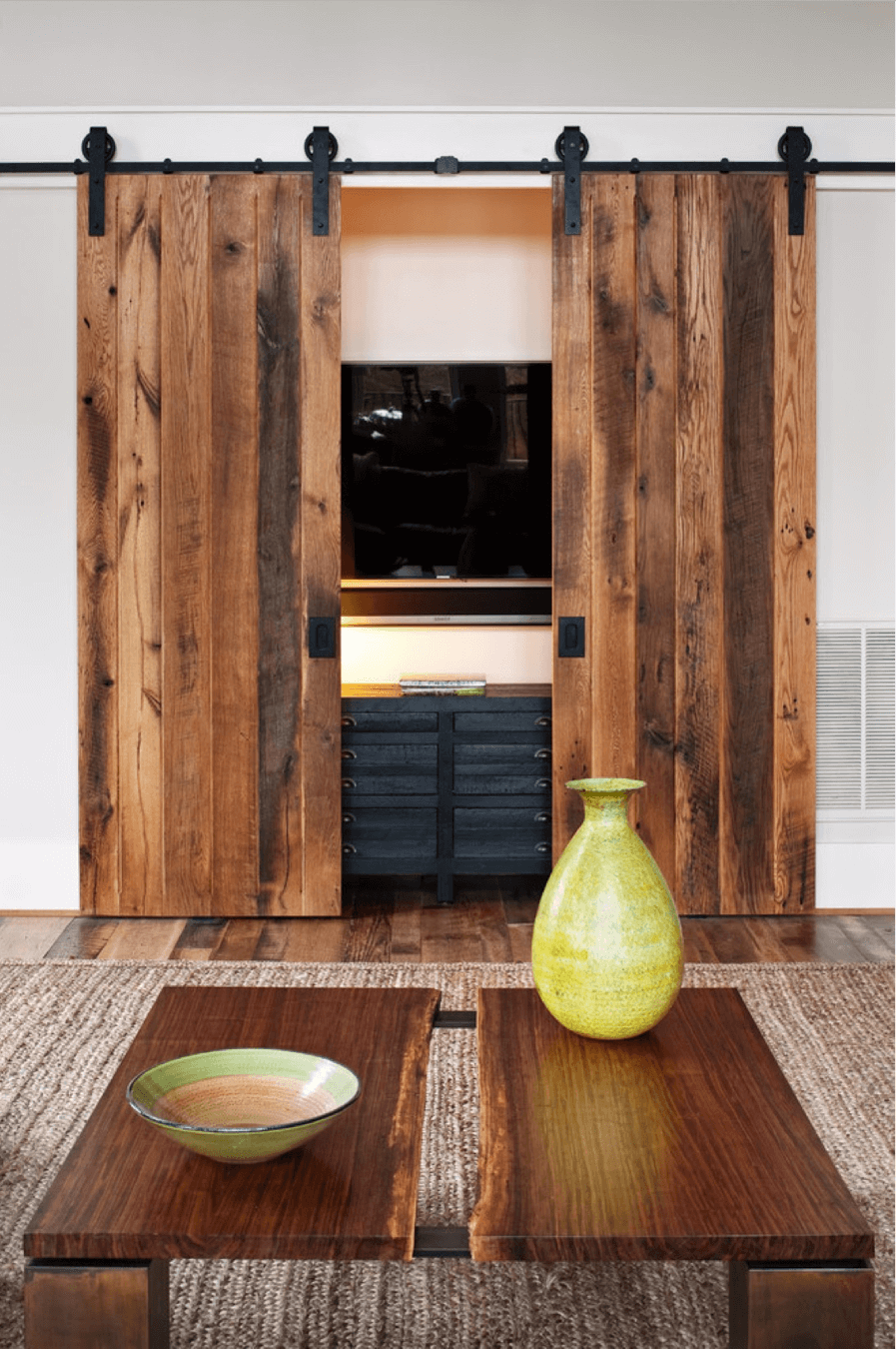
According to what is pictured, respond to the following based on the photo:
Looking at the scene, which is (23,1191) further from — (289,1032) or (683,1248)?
(683,1248)

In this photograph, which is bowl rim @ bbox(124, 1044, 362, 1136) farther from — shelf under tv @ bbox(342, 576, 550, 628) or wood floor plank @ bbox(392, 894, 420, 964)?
shelf under tv @ bbox(342, 576, 550, 628)

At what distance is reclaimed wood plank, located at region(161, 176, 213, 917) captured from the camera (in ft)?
13.1

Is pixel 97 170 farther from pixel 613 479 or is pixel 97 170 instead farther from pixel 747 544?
pixel 747 544

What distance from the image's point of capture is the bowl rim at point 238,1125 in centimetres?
140

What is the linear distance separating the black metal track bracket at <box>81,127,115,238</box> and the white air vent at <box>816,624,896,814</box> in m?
2.61

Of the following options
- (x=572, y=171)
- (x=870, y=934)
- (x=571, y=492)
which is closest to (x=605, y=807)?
(x=571, y=492)

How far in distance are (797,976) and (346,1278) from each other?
6.00 ft

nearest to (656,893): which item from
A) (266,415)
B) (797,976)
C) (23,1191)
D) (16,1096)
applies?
(23,1191)

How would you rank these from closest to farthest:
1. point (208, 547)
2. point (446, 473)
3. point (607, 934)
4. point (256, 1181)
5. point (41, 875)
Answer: point (256, 1181), point (607, 934), point (208, 547), point (41, 875), point (446, 473)

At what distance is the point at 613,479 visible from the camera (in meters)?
4.04

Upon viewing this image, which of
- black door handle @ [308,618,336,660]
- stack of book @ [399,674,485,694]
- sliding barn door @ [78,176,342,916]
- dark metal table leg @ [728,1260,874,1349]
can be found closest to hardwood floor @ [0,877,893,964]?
sliding barn door @ [78,176,342,916]

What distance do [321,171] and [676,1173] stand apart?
3.35 metres

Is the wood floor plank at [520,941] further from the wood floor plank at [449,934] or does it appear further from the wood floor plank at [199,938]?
the wood floor plank at [199,938]

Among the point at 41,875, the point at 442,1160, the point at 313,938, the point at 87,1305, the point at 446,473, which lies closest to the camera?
the point at 87,1305
